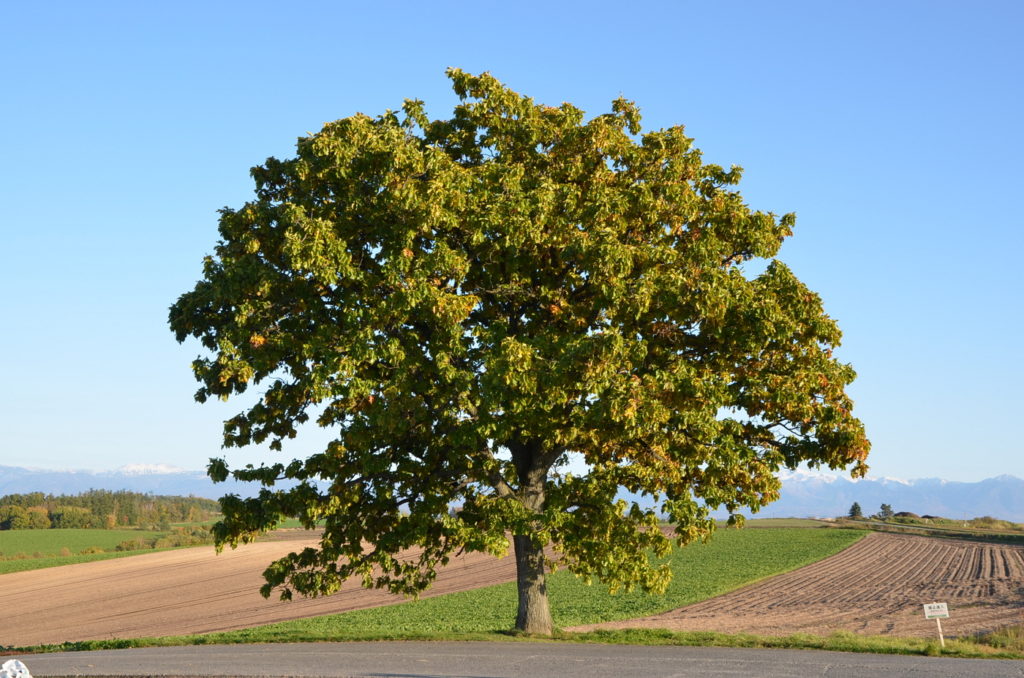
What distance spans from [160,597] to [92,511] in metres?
97.3

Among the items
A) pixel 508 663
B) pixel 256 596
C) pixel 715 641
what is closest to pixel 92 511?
pixel 256 596

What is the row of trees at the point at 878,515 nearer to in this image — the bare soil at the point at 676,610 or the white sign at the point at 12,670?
the bare soil at the point at 676,610

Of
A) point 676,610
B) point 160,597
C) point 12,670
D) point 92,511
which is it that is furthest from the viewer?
point 92,511

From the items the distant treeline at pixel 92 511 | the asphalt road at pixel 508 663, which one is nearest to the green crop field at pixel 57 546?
the distant treeline at pixel 92 511

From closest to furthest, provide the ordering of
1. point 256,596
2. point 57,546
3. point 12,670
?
point 12,670 → point 256,596 → point 57,546

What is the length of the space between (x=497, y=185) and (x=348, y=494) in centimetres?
794

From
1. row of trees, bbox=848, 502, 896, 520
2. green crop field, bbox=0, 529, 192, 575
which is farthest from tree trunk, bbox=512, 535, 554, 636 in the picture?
row of trees, bbox=848, 502, 896, 520

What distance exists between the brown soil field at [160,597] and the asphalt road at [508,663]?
21224mm

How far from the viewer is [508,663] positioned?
678 inches

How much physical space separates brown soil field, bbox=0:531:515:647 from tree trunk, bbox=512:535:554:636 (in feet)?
73.3

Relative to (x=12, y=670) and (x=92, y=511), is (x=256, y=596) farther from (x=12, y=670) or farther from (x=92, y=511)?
(x=92, y=511)

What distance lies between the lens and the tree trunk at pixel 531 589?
22422 mm

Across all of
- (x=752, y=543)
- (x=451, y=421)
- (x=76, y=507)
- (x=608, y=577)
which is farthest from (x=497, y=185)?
(x=76, y=507)

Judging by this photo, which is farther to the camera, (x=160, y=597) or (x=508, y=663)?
(x=160, y=597)
